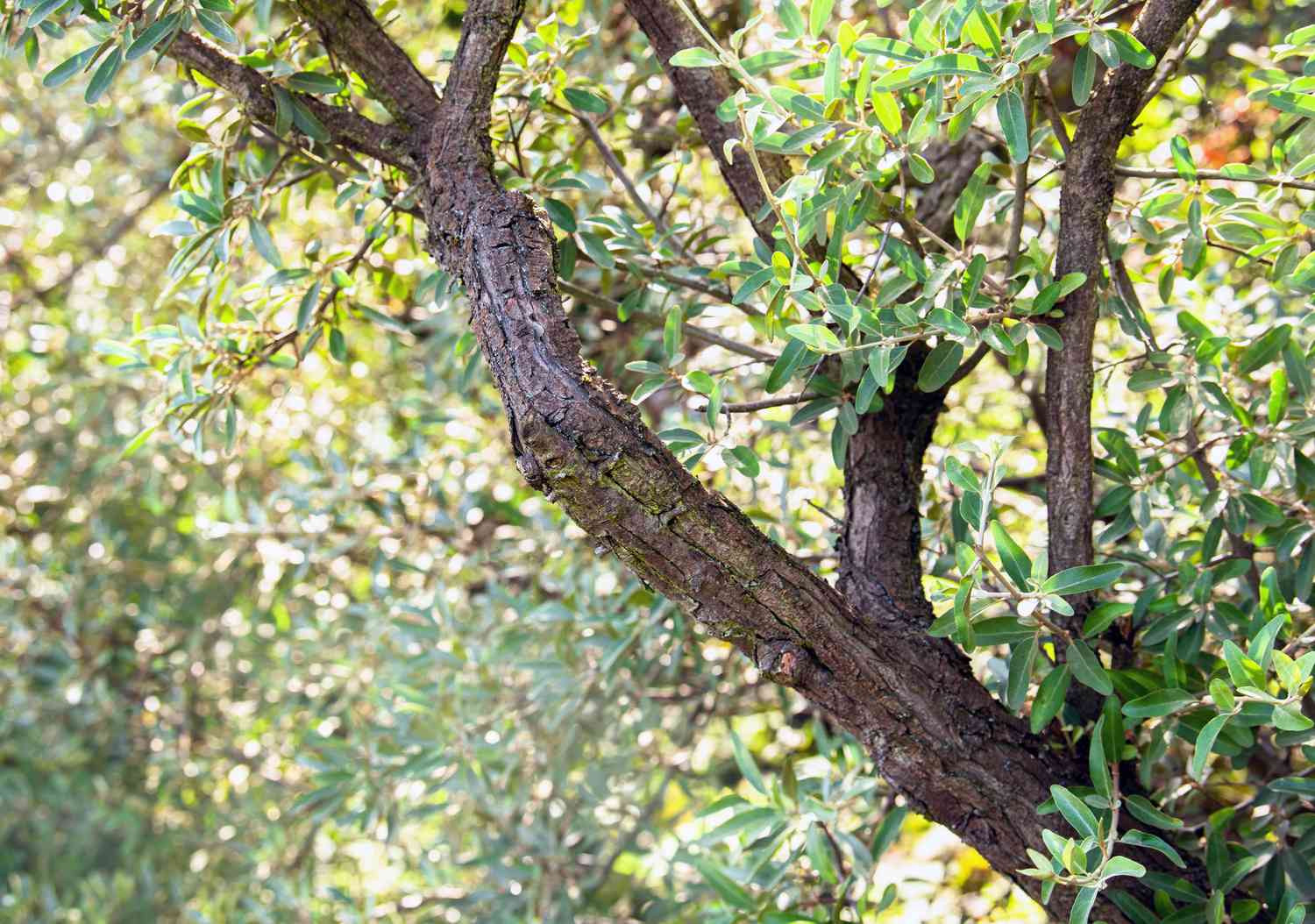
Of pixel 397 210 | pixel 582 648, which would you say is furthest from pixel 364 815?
pixel 397 210

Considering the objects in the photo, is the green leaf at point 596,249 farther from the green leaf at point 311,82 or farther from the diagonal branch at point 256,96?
the green leaf at point 311,82

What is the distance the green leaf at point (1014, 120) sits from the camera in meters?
1.11

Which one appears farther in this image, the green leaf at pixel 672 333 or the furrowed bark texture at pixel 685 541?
the green leaf at pixel 672 333

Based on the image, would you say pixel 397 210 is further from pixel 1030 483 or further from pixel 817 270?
pixel 1030 483

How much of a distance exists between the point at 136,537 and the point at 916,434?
2993mm

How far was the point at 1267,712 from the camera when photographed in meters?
1.10

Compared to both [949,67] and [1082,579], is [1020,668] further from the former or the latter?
[949,67]

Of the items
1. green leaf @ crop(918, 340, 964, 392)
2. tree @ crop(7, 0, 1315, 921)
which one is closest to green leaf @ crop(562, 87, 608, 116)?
tree @ crop(7, 0, 1315, 921)

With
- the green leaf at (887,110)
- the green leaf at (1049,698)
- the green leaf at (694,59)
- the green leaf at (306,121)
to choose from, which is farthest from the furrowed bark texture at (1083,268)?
the green leaf at (306,121)

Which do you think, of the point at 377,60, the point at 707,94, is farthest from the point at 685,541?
the point at 377,60

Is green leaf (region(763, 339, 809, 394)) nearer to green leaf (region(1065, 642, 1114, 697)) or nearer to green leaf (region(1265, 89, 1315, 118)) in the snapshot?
green leaf (region(1065, 642, 1114, 697))

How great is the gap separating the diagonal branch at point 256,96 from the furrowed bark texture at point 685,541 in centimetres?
10

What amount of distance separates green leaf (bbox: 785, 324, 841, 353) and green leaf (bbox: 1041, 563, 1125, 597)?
322mm

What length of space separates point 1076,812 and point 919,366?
0.55m
